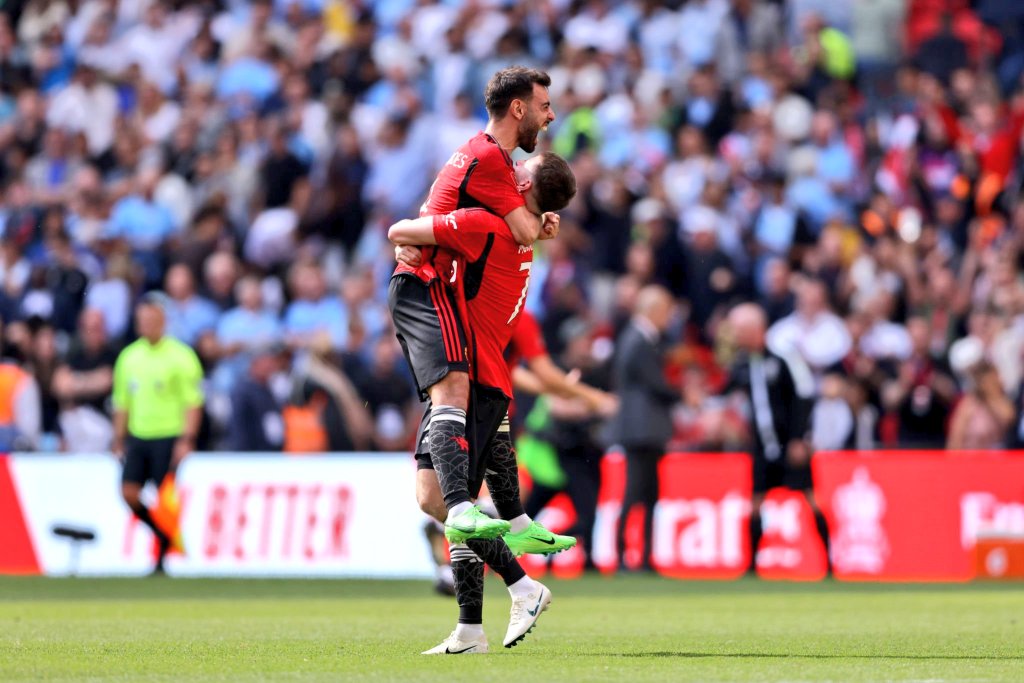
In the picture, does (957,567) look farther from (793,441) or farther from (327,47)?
(327,47)

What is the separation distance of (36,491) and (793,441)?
7.59 metres

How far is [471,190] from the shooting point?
28.2 feet

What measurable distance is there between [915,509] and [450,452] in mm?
10433

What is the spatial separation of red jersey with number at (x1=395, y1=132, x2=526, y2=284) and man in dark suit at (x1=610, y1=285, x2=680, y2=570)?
29.9 feet

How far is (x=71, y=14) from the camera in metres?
27.2

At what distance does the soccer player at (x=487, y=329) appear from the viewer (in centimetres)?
852

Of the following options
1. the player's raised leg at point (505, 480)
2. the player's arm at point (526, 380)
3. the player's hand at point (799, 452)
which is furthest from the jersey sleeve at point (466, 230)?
the player's hand at point (799, 452)

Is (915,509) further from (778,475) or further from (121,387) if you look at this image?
(121,387)

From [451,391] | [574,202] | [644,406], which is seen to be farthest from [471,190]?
[574,202]

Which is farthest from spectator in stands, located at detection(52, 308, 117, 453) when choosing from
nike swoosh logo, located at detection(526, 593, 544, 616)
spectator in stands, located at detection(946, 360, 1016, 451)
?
nike swoosh logo, located at detection(526, 593, 544, 616)

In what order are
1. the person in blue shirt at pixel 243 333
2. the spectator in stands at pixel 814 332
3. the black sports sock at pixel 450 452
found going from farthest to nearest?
the person in blue shirt at pixel 243 333
the spectator in stands at pixel 814 332
the black sports sock at pixel 450 452

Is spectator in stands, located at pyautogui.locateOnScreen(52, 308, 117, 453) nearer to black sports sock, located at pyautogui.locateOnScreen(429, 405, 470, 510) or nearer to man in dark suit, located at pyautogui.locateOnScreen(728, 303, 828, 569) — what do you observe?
man in dark suit, located at pyautogui.locateOnScreen(728, 303, 828, 569)

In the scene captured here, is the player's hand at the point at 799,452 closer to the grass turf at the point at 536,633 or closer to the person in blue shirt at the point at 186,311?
the grass turf at the point at 536,633

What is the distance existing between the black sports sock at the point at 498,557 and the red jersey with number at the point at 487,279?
0.73 meters
